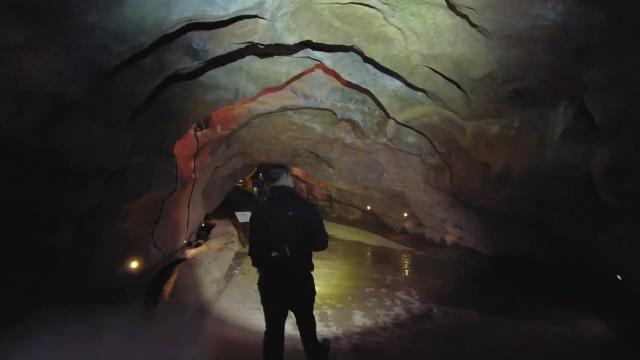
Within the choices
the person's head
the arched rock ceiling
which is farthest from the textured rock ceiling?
the person's head

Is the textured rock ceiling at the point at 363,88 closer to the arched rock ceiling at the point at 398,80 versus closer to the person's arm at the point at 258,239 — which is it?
the arched rock ceiling at the point at 398,80

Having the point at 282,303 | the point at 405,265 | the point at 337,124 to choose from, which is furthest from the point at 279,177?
the point at 405,265

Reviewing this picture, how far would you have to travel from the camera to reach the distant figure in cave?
3422mm

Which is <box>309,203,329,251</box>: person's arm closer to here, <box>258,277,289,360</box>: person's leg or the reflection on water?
<box>258,277,289,360</box>: person's leg

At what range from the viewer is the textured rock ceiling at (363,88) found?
4145mm

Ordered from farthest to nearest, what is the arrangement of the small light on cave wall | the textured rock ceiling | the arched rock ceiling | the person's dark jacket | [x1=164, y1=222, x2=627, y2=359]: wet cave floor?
1. the small light on cave wall
2. [x1=164, y1=222, x2=627, y2=359]: wet cave floor
3. the arched rock ceiling
4. the textured rock ceiling
5. the person's dark jacket

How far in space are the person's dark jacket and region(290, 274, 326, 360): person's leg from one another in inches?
4.9

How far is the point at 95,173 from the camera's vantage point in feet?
16.3

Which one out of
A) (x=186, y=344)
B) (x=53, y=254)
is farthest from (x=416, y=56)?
(x=53, y=254)

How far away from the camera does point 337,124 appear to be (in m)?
9.21

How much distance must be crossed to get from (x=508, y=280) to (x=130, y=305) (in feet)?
20.9

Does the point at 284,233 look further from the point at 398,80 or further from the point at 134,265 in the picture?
the point at 134,265

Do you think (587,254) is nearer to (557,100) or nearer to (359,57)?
(557,100)

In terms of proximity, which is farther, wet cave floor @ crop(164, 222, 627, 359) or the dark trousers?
wet cave floor @ crop(164, 222, 627, 359)
